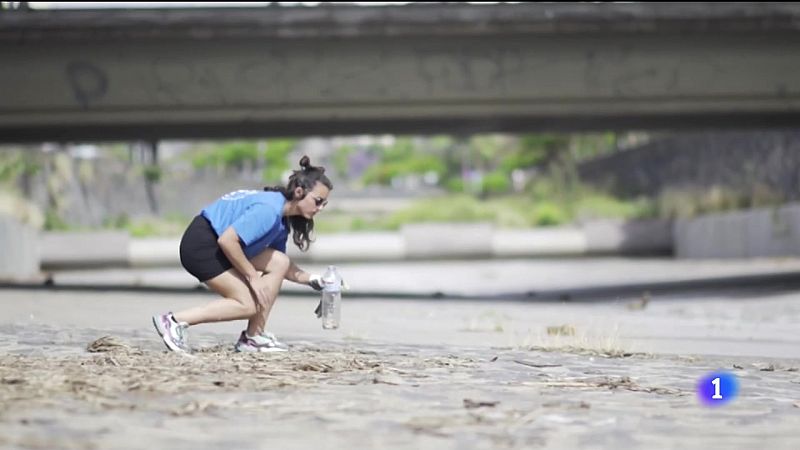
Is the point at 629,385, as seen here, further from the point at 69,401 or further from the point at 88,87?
the point at 88,87

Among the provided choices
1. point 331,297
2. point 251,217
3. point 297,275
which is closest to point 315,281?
point 297,275

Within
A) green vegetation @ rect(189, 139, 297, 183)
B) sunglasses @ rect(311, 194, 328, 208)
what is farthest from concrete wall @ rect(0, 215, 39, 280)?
green vegetation @ rect(189, 139, 297, 183)

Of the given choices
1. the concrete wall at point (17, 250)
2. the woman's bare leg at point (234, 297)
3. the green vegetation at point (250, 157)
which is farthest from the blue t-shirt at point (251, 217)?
the green vegetation at point (250, 157)

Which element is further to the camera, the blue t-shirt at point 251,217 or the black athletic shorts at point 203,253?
the black athletic shorts at point 203,253

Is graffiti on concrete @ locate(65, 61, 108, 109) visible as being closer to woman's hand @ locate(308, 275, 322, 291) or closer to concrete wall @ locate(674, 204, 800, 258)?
woman's hand @ locate(308, 275, 322, 291)

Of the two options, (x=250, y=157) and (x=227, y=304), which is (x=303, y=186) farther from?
(x=250, y=157)

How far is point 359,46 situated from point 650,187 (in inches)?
1391

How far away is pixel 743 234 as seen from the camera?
37.2 metres

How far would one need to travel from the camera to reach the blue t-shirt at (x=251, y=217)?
9422 mm

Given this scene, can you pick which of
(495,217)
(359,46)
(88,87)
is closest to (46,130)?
(88,87)

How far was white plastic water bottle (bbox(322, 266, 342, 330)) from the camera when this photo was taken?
1002 cm

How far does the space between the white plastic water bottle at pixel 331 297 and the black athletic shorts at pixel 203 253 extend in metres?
0.76

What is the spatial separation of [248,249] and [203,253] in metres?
0.30

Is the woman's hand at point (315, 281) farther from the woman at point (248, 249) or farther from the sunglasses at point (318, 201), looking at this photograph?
the sunglasses at point (318, 201)
